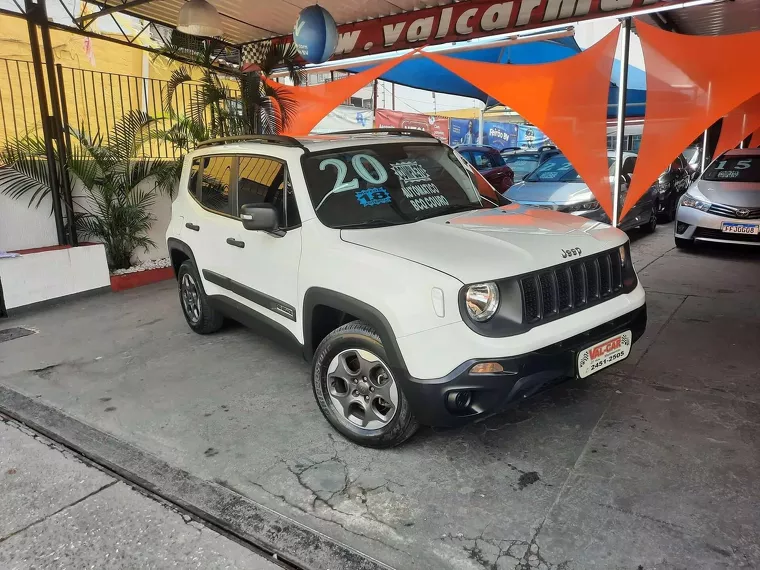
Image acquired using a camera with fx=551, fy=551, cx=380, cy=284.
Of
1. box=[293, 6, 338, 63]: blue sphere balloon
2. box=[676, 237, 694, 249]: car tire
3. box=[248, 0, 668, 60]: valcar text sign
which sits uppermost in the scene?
box=[248, 0, 668, 60]: valcar text sign

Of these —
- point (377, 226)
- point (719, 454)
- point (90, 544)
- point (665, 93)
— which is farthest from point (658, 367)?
point (90, 544)

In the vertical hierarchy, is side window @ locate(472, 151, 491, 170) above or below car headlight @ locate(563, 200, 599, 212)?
above

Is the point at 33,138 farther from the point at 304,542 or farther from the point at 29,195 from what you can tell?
the point at 304,542

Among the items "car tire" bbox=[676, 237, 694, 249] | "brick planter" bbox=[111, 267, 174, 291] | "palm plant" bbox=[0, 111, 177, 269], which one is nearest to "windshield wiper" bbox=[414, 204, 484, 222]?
"brick planter" bbox=[111, 267, 174, 291]

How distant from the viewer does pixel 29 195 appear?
652cm

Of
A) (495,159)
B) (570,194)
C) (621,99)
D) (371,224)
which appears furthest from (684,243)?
(371,224)

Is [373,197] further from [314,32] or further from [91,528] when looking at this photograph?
[314,32]

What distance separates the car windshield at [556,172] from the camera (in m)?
8.62

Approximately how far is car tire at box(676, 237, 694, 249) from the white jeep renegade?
5393mm

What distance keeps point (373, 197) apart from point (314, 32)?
384 centimetres

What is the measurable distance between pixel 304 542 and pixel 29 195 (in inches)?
237

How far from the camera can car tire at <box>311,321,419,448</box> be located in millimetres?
2859

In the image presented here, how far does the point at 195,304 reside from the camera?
5016mm

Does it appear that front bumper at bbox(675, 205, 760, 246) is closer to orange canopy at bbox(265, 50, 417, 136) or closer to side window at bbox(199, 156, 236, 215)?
orange canopy at bbox(265, 50, 417, 136)
